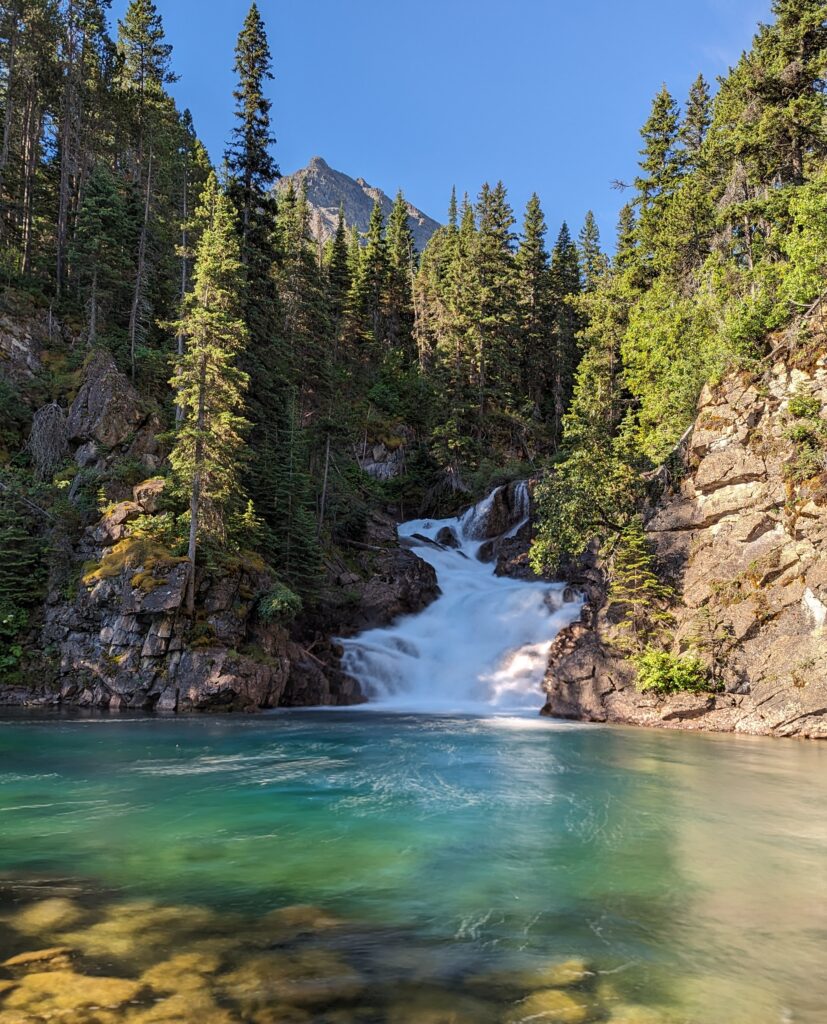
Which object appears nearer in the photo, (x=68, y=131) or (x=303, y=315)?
(x=68, y=131)

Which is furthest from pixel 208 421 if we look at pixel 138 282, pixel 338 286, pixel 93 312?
pixel 338 286

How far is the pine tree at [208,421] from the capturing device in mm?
22359

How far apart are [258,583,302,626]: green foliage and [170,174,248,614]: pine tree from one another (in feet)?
7.69

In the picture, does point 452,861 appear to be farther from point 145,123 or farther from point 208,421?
point 145,123

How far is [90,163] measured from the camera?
41.4 metres

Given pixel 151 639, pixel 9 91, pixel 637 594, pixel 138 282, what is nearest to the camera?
pixel 151 639

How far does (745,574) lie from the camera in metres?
19.8

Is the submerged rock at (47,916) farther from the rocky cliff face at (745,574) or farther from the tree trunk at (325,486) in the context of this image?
the tree trunk at (325,486)

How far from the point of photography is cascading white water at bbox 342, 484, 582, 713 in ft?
82.7

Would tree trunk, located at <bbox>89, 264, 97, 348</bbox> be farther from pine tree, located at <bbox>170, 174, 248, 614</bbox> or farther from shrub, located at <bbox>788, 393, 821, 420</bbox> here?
shrub, located at <bbox>788, 393, 821, 420</bbox>

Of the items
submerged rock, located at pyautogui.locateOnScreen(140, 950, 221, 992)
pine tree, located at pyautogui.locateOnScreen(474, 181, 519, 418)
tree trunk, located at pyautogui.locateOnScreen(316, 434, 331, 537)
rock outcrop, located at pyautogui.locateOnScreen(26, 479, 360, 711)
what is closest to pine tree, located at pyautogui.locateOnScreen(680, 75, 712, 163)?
pine tree, located at pyautogui.locateOnScreen(474, 181, 519, 418)

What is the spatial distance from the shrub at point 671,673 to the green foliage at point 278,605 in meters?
11.3

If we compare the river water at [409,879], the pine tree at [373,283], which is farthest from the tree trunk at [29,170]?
the river water at [409,879]

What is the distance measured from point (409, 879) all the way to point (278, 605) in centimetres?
1536
